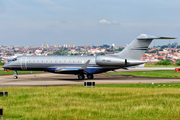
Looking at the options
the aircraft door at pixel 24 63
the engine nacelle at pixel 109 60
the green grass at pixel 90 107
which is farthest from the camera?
the aircraft door at pixel 24 63

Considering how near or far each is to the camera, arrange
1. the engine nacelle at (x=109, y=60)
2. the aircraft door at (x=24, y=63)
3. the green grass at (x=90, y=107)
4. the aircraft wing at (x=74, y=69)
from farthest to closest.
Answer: the aircraft door at (x=24, y=63) < the engine nacelle at (x=109, y=60) < the aircraft wing at (x=74, y=69) < the green grass at (x=90, y=107)

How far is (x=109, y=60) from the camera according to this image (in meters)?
43.4

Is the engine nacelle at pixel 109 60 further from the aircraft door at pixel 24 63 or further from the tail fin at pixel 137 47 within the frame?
the aircraft door at pixel 24 63

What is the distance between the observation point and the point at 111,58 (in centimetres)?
4362

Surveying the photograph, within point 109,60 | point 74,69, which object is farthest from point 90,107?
point 109,60

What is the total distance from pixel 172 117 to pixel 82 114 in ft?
17.2

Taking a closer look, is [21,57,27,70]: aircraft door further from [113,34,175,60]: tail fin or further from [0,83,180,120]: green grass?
[0,83,180,120]: green grass

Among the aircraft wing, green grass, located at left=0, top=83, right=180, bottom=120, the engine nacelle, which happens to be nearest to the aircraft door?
the aircraft wing

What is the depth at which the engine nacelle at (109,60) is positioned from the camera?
43019mm

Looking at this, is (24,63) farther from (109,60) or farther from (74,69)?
(109,60)

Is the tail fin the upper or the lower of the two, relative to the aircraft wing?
upper

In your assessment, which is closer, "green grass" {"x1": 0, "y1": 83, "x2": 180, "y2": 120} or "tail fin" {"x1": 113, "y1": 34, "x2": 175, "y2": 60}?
"green grass" {"x1": 0, "y1": 83, "x2": 180, "y2": 120}

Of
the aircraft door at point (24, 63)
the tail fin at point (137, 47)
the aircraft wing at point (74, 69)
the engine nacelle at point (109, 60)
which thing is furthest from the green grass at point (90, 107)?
the aircraft door at point (24, 63)

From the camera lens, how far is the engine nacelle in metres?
43.0
